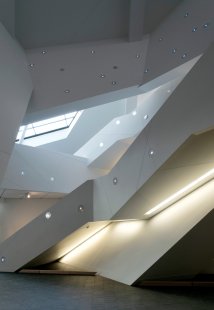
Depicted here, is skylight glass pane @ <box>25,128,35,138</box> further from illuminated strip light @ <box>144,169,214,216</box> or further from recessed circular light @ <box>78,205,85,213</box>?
illuminated strip light @ <box>144,169,214,216</box>


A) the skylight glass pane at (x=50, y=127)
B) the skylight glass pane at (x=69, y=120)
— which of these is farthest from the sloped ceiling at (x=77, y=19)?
the skylight glass pane at (x=69, y=120)

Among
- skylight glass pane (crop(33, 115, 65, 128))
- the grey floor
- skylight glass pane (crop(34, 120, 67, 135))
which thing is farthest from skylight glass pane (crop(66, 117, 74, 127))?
the grey floor

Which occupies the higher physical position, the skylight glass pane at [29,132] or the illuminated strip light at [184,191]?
the skylight glass pane at [29,132]

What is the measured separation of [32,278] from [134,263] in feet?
12.5

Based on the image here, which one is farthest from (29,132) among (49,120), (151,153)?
(151,153)

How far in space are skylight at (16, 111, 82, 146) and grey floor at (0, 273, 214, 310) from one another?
19.2 meters

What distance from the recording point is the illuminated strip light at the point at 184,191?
1062 cm

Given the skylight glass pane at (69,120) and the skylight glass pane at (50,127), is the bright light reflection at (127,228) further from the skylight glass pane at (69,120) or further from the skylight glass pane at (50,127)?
the skylight glass pane at (69,120)

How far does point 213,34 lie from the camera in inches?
524

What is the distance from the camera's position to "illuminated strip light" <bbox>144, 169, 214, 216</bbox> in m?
10.6

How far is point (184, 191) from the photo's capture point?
11328 mm

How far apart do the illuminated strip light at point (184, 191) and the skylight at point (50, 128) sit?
64.2ft

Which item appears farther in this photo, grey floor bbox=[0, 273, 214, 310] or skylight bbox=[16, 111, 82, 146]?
skylight bbox=[16, 111, 82, 146]

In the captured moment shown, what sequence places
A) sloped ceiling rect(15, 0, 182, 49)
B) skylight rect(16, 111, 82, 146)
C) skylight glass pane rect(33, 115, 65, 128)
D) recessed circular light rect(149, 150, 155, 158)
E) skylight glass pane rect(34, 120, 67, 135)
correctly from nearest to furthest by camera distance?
1. recessed circular light rect(149, 150, 155, 158)
2. sloped ceiling rect(15, 0, 182, 49)
3. skylight glass pane rect(33, 115, 65, 128)
4. skylight rect(16, 111, 82, 146)
5. skylight glass pane rect(34, 120, 67, 135)
